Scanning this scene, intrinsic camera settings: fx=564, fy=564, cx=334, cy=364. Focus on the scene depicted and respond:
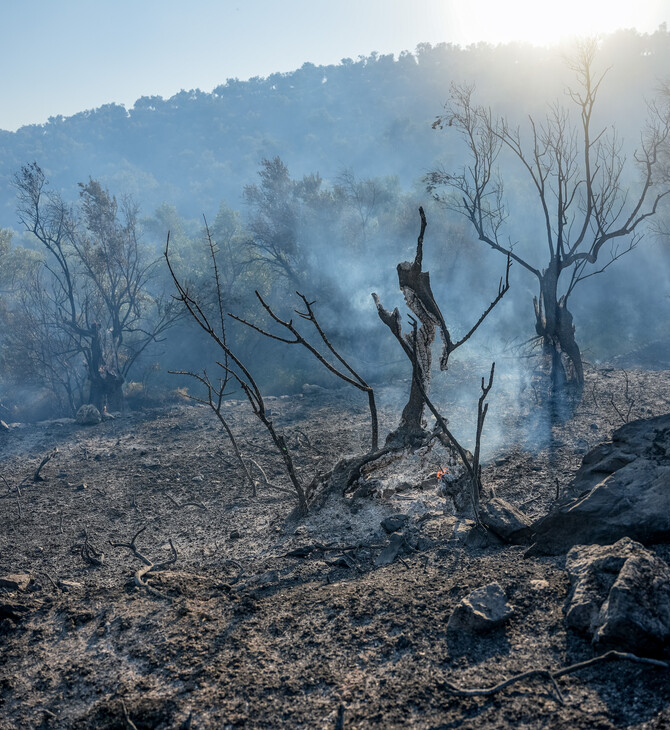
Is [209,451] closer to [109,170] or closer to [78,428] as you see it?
[78,428]

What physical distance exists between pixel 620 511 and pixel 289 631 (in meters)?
2.09

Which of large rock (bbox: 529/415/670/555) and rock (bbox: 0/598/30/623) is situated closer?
large rock (bbox: 529/415/670/555)

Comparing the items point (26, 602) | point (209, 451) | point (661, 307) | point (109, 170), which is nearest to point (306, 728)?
point (26, 602)

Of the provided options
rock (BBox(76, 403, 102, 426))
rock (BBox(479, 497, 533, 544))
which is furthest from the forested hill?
rock (BBox(479, 497, 533, 544))

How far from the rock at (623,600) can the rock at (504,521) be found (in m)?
0.99

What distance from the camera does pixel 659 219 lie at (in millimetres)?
22625

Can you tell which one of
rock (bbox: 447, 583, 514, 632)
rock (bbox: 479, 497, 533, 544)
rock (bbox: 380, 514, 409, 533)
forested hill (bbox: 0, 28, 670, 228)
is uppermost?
forested hill (bbox: 0, 28, 670, 228)

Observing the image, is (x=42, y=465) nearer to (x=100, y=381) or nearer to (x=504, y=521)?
(x=100, y=381)

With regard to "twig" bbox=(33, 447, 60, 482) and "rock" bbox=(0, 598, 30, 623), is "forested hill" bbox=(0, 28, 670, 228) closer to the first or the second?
"twig" bbox=(33, 447, 60, 482)

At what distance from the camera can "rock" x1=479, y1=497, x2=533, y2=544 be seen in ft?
13.1

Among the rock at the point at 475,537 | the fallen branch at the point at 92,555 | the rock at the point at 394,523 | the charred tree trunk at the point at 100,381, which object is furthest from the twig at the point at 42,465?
the rock at the point at 475,537

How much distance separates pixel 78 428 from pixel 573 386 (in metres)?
9.85

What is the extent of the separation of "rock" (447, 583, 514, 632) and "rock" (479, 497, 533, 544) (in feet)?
3.59

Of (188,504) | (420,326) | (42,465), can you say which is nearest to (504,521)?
(420,326)
